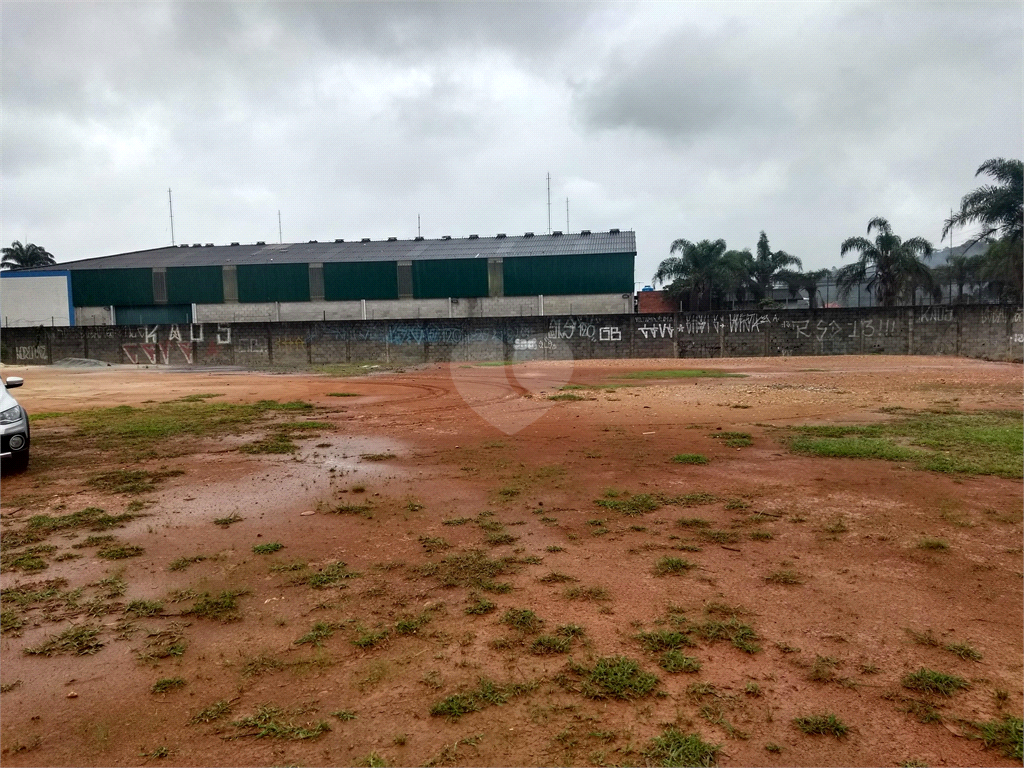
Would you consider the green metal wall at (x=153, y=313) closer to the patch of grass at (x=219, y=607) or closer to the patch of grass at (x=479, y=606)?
the patch of grass at (x=219, y=607)

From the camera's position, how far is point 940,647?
2975 millimetres

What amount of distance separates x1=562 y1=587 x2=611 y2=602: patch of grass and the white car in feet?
21.7

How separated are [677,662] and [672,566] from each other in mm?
1193

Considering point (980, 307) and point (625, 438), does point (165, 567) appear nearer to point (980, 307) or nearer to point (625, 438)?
point (625, 438)

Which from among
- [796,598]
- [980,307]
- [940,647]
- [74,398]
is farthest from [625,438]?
[980,307]

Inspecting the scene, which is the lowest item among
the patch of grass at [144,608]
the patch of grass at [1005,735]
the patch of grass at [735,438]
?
the patch of grass at [1005,735]

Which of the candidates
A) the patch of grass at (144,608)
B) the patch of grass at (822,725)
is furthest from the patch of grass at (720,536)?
the patch of grass at (144,608)

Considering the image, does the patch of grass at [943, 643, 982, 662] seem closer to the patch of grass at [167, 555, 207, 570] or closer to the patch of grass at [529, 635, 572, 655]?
the patch of grass at [529, 635, 572, 655]

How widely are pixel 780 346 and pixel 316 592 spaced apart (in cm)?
3279

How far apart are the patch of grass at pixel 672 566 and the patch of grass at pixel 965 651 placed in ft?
4.56

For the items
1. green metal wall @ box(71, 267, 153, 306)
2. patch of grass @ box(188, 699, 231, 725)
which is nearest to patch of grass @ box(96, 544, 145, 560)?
patch of grass @ box(188, 699, 231, 725)

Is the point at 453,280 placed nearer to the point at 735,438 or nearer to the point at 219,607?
the point at 735,438

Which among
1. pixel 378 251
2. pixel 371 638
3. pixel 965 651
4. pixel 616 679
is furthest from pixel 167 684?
pixel 378 251

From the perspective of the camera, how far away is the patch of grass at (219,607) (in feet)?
11.2
